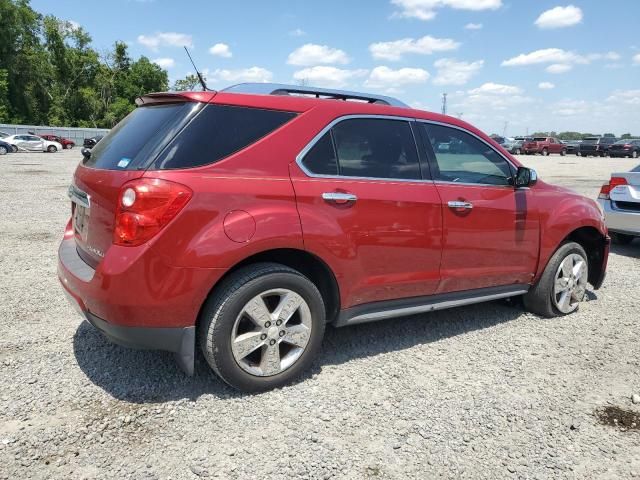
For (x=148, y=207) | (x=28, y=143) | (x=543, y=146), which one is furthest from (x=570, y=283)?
(x=543, y=146)

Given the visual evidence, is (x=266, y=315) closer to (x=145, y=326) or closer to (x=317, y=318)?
(x=317, y=318)

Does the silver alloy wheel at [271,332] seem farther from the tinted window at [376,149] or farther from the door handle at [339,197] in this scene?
the tinted window at [376,149]

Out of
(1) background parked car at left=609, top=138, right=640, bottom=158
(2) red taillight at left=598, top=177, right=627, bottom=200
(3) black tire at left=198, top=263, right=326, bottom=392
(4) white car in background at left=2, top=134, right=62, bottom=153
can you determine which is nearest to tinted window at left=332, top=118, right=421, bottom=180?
(3) black tire at left=198, top=263, right=326, bottom=392

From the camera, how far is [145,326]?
287cm

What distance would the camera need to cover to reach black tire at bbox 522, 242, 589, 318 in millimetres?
4719

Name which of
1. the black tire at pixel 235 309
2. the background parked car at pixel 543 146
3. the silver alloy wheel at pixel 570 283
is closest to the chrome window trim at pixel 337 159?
the black tire at pixel 235 309

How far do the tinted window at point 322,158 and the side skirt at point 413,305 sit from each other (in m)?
0.95

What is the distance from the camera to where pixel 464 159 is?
4223 mm

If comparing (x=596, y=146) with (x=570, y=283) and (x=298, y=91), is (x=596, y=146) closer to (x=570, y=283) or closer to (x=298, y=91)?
(x=570, y=283)

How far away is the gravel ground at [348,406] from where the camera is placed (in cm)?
263

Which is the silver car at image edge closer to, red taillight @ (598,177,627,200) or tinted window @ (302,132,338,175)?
red taillight @ (598,177,627,200)

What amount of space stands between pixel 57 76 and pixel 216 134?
77769mm

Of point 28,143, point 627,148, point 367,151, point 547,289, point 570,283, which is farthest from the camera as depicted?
point 627,148

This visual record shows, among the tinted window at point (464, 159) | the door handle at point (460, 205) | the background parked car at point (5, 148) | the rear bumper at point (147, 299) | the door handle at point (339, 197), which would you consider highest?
the background parked car at point (5, 148)
